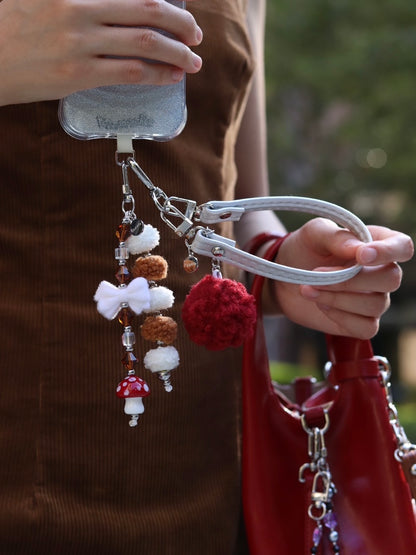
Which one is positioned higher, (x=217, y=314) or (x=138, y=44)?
(x=138, y=44)

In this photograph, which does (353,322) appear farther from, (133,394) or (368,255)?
(133,394)

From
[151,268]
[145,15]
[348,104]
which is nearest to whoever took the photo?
[145,15]

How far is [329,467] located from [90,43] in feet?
2.13

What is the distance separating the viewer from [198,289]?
34.2 inches

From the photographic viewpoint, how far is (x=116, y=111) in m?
0.85

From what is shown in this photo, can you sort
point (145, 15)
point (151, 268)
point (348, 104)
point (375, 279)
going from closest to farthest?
point (145, 15)
point (151, 268)
point (375, 279)
point (348, 104)

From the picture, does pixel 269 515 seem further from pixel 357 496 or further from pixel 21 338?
pixel 21 338

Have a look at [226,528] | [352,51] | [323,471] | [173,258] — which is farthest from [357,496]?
[352,51]

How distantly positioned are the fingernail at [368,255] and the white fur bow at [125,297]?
27cm

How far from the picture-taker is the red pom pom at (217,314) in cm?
85

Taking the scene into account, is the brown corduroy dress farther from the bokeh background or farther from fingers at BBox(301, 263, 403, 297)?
the bokeh background

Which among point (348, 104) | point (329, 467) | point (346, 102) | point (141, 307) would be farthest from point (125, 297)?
point (348, 104)

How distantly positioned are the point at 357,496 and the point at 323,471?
6 cm

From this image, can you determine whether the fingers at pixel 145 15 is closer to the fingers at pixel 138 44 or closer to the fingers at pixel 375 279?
the fingers at pixel 138 44
